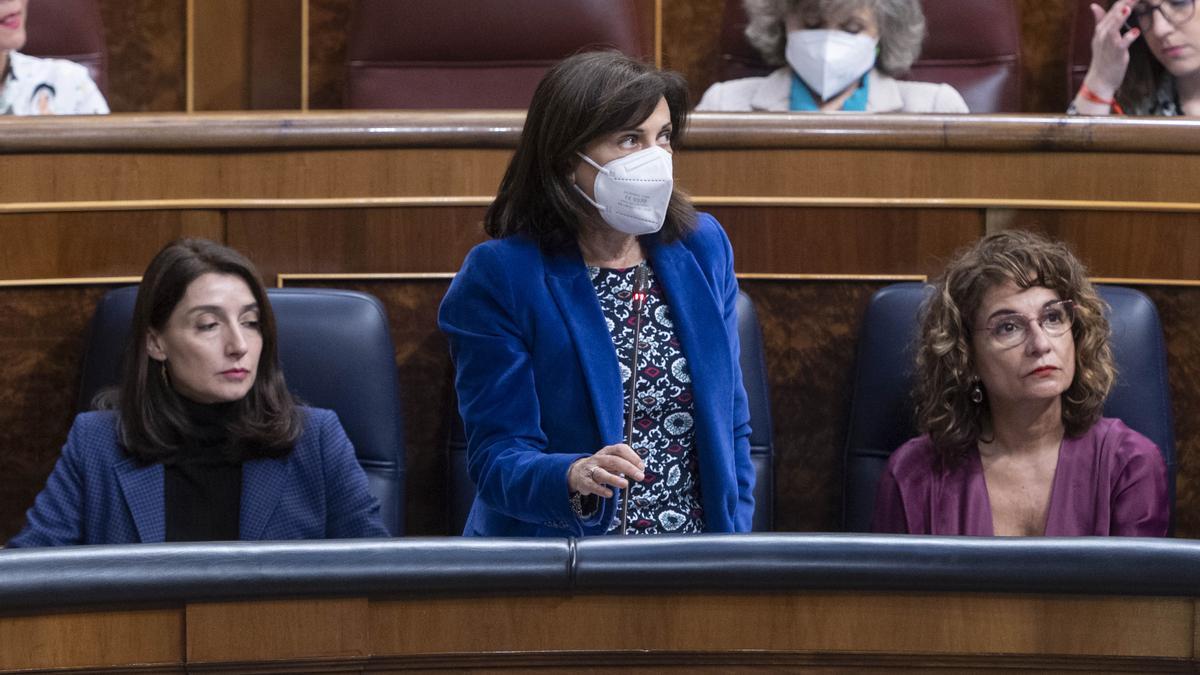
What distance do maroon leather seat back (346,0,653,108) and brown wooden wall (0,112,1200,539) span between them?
50cm

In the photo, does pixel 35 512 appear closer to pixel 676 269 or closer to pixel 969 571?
pixel 676 269

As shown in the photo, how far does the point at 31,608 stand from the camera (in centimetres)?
67

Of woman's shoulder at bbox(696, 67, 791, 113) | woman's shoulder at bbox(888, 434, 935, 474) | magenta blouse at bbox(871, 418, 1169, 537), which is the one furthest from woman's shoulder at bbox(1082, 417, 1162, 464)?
woman's shoulder at bbox(696, 67, 791, 113)

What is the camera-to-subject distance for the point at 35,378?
1341 millimetres

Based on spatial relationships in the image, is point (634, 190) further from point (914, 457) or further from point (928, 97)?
point (928, 97)

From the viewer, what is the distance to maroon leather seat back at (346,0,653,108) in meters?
1.85

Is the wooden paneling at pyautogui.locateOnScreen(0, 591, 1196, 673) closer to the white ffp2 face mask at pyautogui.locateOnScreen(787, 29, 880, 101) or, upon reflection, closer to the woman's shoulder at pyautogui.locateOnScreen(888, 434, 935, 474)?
the woman's shoulder at pyautogui.locateOnScreen(888, 434, 935, 474)

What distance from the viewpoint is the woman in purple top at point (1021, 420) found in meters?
1.20

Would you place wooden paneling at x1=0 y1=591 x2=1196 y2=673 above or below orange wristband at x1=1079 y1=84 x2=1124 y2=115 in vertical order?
below

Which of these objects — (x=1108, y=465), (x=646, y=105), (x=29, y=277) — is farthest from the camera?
(x=29, y=277)

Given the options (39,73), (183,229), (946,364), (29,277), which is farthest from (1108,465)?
(39,73)

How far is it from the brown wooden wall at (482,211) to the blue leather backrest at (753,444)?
0.05 metres

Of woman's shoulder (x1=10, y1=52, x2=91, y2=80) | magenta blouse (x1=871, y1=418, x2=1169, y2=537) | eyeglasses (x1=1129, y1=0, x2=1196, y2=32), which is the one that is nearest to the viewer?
magenta blouse (x1=871, y1=418, x2=1169, y2=537)

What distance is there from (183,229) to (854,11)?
2.38ft
